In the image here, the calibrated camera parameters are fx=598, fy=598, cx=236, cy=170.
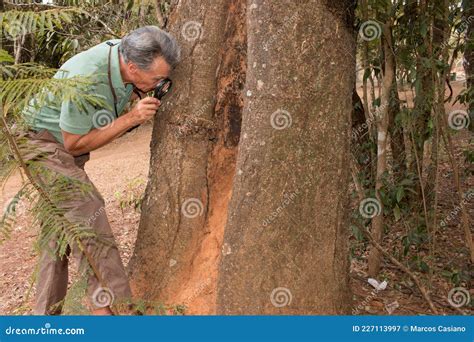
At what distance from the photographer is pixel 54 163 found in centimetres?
327

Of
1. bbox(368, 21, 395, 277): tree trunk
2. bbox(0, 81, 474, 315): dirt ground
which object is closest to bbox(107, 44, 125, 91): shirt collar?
bbox(0, 81, 474, 315): dirt ground

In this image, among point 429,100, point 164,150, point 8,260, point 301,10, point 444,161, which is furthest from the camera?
point 444,161

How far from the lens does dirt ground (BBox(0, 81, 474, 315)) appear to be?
4.29 meters

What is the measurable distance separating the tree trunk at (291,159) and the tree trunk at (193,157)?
66 centimetres

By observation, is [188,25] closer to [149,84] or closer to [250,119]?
[149,84]

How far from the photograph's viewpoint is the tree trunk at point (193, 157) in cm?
338

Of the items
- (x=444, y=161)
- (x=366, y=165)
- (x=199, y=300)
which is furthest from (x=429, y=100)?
(x=444, y=161)

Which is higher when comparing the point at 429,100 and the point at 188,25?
the point at 188,25

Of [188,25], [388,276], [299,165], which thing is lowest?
[388,276]

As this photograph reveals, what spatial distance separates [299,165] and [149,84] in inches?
46.7

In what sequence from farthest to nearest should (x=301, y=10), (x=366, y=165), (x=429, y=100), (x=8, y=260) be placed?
(x=366, y=165) → (x=8, y=260) → (x=429, y=100) → (x=301, y=10)

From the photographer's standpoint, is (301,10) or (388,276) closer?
(301,10)

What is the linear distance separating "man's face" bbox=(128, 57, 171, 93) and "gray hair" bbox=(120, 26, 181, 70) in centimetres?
2

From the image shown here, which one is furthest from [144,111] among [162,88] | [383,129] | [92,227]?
[383,129]
